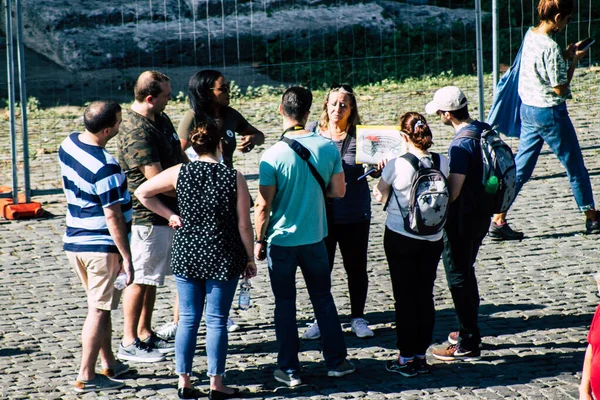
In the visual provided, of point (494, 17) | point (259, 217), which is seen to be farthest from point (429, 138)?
point (494, 17)

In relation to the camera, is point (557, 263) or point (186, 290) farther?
point (557, 263)

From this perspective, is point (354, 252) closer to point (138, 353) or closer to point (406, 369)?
point (406, 369)

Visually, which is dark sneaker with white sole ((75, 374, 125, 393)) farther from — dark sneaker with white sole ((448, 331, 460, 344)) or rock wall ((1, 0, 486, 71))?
rock wall ((1, 0, 486, 71))

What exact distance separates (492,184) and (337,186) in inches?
38.4

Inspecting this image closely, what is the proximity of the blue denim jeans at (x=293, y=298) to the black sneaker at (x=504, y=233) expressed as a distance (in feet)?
11.0

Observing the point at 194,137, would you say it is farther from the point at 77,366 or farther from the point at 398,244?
the point at 77,366

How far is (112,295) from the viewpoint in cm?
616

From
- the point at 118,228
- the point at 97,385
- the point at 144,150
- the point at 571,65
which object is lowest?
the point at 97,385

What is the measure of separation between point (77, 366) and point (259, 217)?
1.62m

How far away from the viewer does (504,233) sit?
30.3 feet

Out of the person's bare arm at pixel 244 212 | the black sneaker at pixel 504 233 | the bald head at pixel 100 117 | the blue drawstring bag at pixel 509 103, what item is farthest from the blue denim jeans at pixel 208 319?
the blue drawstring bag at pixel 509 103

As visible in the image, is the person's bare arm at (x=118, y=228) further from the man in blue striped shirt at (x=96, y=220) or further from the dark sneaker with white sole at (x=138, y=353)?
the dark sneaker with white sole at (x=138, y=353)

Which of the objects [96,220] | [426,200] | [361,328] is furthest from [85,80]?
[426,200]

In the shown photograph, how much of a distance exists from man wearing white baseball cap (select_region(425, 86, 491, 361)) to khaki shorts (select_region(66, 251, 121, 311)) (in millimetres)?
2107
